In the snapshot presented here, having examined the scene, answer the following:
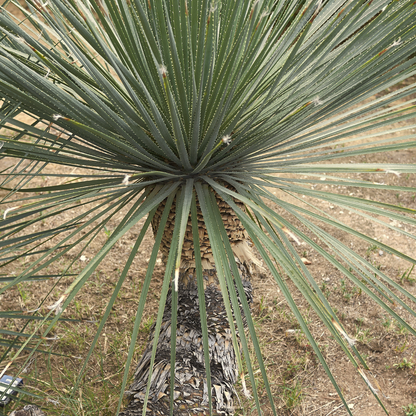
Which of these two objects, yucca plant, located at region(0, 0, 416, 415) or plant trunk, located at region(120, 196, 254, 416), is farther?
plant trunk, located at region(120, 196, 254, 416)

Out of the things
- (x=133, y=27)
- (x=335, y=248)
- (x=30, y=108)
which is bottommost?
(x=335, y=248)

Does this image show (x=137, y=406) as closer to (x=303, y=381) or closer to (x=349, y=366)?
(x=303, y=381)

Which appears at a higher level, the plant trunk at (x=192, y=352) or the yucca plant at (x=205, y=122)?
the yucca plant at (x=205, y=122)

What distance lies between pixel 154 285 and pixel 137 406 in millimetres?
843

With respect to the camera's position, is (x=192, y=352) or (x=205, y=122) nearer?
(x=205, y=122)

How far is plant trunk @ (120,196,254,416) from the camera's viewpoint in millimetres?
1309

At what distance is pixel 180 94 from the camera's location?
0.95 m

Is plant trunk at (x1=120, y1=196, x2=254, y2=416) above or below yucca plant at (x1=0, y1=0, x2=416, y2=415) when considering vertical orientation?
below

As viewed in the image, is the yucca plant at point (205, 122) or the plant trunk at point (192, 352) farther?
the plant trunk at point (192, 352)

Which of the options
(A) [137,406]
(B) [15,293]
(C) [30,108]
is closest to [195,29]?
(C) [30,108]

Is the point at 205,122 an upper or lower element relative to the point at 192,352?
upper

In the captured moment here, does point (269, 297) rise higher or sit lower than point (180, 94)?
lower

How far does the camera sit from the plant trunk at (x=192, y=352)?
4.29 feet

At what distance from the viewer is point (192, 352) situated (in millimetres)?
1438
